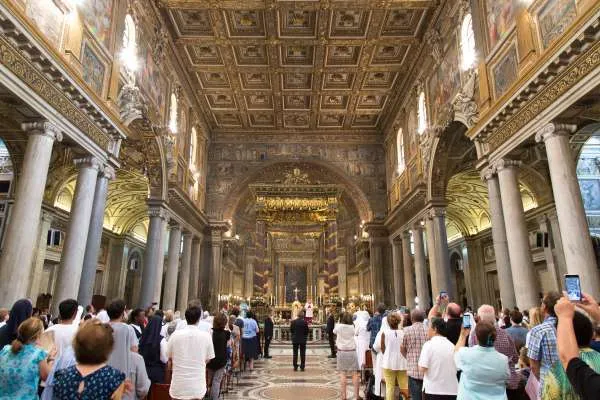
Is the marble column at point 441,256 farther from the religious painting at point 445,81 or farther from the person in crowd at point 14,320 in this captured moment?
the person in crowd at point 14,320

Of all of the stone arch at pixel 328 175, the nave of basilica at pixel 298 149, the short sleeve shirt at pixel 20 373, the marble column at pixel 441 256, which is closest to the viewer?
the short sleeve shirt at pixel 20 373

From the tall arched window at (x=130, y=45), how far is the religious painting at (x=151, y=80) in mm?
471

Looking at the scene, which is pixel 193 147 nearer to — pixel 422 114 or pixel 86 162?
pixel 86 162

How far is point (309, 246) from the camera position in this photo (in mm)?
29156

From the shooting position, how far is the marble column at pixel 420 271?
16812mm

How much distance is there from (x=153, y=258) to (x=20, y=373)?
12.9m

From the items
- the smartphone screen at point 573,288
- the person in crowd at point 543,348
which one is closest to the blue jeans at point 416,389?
the person in crowd at point 543,348

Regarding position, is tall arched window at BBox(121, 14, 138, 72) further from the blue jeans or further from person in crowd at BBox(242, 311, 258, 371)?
the blue jeans

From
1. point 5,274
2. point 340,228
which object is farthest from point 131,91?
point 340,228

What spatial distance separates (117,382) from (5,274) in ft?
22.1

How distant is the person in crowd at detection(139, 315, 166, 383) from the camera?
→ 4930 millimetres

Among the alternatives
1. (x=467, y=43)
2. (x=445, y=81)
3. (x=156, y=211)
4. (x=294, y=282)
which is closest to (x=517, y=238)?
(x=467, y=43)

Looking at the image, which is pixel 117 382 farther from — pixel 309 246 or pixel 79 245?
pixel 309 246

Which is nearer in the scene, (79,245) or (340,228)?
(79,245)
